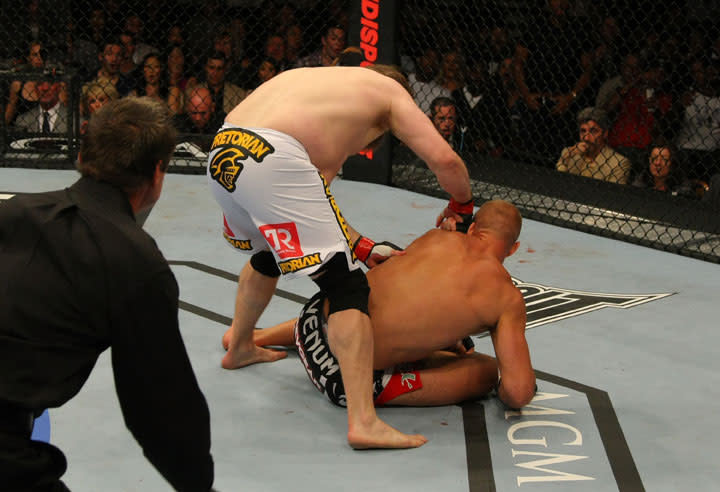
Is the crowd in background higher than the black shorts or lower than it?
higher

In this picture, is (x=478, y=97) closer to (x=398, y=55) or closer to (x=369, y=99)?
(x=398, y=55)

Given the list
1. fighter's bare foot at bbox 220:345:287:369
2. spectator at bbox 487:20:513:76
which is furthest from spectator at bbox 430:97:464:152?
fighter's bare foot at bbox 220:345:287:369

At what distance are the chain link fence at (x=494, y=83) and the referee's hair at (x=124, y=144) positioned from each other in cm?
293

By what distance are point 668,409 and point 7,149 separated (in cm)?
365

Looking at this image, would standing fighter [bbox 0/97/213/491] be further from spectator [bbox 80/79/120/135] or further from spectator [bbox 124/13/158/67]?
spectator [bbox 124/13/158/67]

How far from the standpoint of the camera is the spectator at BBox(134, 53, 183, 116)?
5.05 metres

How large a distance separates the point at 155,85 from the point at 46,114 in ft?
2.08

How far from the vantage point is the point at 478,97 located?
477 cm

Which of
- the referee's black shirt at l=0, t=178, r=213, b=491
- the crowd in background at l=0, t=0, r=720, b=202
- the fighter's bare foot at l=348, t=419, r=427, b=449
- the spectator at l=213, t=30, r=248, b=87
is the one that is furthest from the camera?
the spectator at l=213, t=30, r=248, b=87

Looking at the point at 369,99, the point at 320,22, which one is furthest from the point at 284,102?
the point at 320,22

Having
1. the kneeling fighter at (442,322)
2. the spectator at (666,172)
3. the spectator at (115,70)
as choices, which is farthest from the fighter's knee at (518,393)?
the spectator at (115,70)

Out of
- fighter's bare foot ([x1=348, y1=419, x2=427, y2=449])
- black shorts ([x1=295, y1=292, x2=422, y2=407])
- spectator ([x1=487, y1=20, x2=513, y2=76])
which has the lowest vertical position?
fighter's bare foot ([x1=348, y1=419, x2=427, y2=449])

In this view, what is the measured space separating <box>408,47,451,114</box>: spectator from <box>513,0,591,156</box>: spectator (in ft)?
1.42

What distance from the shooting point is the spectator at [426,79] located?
480cm
